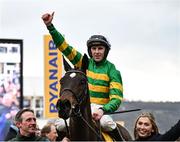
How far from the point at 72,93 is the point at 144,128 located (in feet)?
3.18

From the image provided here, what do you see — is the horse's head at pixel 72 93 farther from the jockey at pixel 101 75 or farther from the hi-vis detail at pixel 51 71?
the hi-vis detail at pixel 51 71

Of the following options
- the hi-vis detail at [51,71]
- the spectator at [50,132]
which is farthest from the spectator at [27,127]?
the hi-vis detail at [51,71]

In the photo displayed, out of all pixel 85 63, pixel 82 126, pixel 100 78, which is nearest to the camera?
pixel 82 126

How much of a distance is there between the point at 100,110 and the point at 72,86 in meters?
0.60

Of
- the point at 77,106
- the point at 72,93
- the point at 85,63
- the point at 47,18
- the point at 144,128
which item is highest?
the point at 47,18

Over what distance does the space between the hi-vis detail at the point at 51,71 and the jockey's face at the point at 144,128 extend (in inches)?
735

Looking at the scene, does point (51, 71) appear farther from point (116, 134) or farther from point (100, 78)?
point (100, 78)

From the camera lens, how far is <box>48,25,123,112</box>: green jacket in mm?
8117

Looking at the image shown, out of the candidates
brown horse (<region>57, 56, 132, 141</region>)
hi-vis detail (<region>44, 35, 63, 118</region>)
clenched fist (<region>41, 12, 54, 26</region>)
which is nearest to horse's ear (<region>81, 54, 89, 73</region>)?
brown horse (<region>57, 56, 132, 141</region>)

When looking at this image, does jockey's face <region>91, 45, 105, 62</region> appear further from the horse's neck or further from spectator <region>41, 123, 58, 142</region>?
spectator <region>41, 123, 58, 142</region>

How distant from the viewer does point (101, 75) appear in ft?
26.9

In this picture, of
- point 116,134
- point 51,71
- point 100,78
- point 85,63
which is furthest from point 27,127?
point 51,71

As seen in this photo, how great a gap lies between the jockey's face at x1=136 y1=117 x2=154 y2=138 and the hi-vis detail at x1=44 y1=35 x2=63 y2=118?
18673 mm

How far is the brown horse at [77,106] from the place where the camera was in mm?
7152
